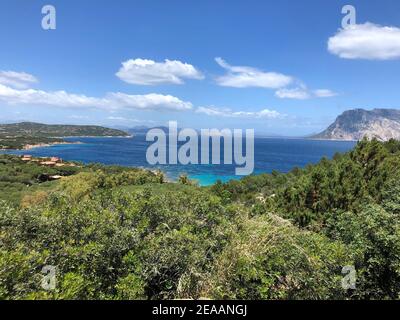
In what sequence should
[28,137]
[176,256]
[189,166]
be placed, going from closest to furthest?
[176,256] < [189,166] < [28,137]

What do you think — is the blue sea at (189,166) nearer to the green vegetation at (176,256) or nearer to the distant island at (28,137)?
the distant island at (28,137)

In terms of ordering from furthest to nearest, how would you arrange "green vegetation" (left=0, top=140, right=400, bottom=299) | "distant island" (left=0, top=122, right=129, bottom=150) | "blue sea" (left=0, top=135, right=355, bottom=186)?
"distant island" (left=0, top=122, right=129, bottom=150)
"blue sea" (left=0, top=135, right=355, bottom=186)
"green vegetation" (left=0, top=140, right=400, bottom=299)

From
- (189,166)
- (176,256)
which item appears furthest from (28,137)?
(176,256)

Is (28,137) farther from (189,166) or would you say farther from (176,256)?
(176,256)

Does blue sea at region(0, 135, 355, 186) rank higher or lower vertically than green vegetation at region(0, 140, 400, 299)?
lower

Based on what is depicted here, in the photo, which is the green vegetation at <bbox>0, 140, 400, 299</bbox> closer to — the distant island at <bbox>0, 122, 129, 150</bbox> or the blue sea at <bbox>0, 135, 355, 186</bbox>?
the blue sea at <bbox>0, 135, 355, 186</bbox>

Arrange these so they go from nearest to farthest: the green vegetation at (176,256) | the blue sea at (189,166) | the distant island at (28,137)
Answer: the green vegetation at (176,256) < the blue sea at (189,166) < the distant island at (28,137)

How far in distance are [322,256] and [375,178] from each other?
355 inches

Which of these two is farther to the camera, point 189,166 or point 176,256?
point 189,166

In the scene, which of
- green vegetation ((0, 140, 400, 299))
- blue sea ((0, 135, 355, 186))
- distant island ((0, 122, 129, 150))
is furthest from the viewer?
distant island ((0, 122, 129, 150))

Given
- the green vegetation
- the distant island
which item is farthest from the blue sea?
the green vegetation

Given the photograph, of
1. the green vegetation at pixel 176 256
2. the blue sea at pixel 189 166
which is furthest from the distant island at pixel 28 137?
the green vegetation at pixel 176 256

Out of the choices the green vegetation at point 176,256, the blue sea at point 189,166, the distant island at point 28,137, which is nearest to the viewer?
the green vegetation at point 176,256

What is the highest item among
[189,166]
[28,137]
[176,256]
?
[28,137]
